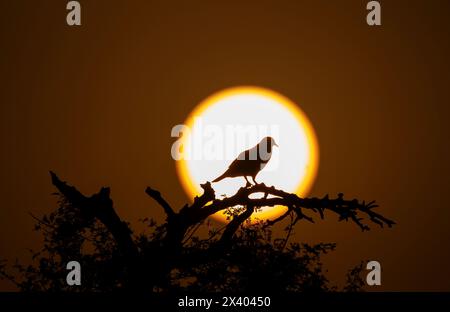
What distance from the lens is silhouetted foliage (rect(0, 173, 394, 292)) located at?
49.6ft

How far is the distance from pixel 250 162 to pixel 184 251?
387 centimetres

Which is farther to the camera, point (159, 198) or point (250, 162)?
point (250, 162)


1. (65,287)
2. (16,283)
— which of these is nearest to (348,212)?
(65,287)

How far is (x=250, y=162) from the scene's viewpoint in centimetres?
2048

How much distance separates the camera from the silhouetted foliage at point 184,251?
49.6ft

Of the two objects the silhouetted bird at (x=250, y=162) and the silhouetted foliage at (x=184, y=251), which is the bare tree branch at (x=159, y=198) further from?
the silhouetted bird at (x=250, y=162)

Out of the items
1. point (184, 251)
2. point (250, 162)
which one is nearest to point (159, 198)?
point (184, 251)

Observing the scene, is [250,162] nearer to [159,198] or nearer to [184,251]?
[184,251]

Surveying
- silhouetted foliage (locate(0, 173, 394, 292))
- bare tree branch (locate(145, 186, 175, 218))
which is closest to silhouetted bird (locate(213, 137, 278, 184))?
silhouetted foliage (locate(0, 173, 394, 292))

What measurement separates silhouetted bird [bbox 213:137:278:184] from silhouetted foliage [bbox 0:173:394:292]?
1551 mm

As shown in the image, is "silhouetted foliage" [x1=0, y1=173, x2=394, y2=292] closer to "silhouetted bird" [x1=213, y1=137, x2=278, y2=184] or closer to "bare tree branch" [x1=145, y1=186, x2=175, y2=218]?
"bare tree branch" [x1=145, y1=186, x2=175, y2=218]

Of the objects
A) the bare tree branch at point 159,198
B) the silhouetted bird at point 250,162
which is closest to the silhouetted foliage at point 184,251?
the bare tree branch at point 159,198
